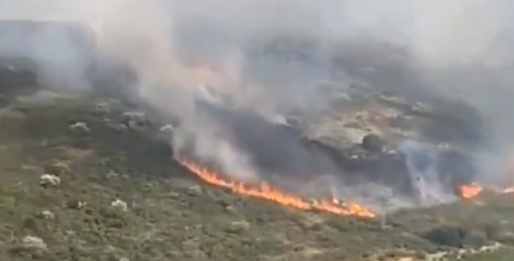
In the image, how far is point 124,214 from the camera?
116m

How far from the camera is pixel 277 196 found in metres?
141

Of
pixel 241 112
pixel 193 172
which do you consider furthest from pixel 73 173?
pixel 241 112

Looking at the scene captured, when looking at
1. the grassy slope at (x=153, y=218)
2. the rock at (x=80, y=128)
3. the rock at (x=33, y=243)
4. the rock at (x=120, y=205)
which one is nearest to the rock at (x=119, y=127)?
the grassy slope at (x=153, y=218)

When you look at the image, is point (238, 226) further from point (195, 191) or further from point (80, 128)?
point (80, 128)

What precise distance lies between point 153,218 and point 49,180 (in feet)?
57.8

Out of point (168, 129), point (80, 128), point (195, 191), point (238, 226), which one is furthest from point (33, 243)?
point (168, 129)

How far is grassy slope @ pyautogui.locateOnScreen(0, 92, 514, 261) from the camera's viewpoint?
342 ft

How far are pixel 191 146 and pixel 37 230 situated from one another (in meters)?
54.4

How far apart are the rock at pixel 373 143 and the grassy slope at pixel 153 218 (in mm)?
24955

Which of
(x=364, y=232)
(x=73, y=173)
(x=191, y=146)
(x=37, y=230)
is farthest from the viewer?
(x=191, y=146)

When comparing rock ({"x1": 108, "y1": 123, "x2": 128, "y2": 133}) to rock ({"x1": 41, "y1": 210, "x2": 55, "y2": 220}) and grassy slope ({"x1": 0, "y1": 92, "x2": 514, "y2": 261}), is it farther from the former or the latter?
rock ({"x1": 41, "y1": 210, "x2": 55, "y2": 220})

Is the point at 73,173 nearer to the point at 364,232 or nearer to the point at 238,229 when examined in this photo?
the point at 238,229

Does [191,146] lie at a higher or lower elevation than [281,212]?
higher

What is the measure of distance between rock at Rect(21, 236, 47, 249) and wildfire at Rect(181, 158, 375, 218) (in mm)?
42210
